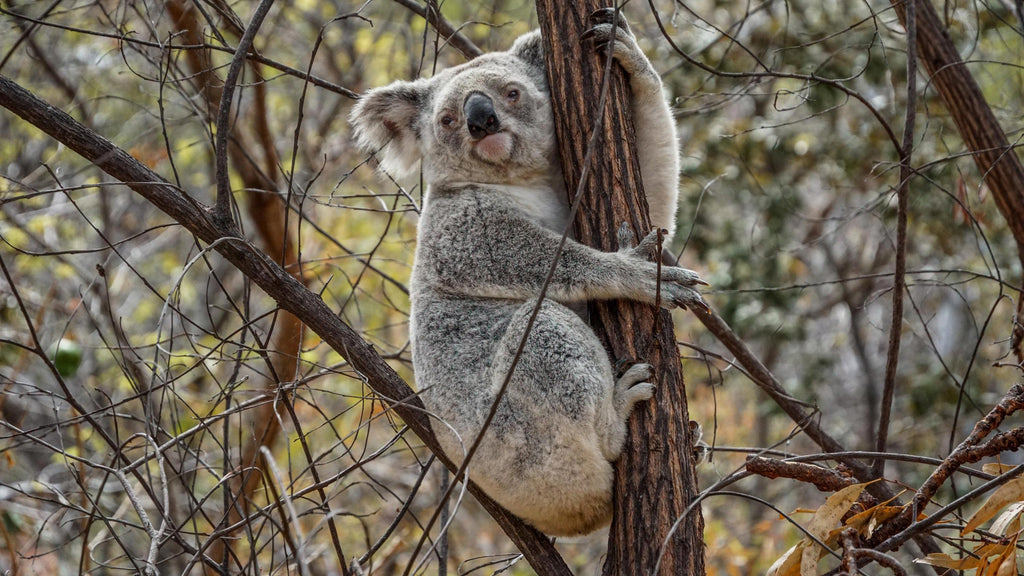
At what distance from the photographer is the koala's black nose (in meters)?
3.41

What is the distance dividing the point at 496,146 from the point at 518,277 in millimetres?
556

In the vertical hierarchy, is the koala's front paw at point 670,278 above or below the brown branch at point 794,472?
above

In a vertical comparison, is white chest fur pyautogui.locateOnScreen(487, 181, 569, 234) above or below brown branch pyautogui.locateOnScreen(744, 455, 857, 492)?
above

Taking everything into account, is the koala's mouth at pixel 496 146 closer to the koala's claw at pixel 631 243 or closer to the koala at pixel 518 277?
the koala at pixel 518 277

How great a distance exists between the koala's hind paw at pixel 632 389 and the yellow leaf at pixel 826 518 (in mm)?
615

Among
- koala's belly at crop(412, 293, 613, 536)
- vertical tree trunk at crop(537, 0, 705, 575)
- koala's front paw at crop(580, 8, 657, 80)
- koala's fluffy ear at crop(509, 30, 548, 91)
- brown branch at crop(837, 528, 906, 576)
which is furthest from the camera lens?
koala's fluffy ear at crop(509, 30, 548, 91)

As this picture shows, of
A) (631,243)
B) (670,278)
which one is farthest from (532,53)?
(670,278)

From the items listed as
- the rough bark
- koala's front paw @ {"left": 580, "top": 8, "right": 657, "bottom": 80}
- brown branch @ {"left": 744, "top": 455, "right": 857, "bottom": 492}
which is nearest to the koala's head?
koala's front paw @ {"left": 580, "top": 8, "right": 657, "bottom": 80}

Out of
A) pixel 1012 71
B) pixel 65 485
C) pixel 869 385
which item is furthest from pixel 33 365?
pixel 1012 71

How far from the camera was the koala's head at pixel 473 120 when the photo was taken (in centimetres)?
346

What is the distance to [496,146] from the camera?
3.43m

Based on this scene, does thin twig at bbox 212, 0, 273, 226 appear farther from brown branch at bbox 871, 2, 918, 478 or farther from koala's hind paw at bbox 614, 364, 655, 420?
brown branch at bbox 871, 2, 918, 478

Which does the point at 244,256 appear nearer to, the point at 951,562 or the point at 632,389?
the point at 632,389

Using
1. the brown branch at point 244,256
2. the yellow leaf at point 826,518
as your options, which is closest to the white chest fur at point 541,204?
the brown branch at point 244,256
